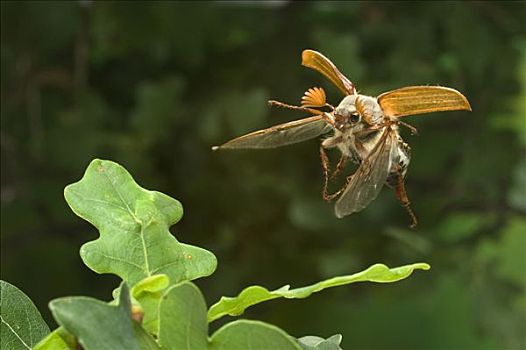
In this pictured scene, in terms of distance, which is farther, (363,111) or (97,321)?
(363,111)

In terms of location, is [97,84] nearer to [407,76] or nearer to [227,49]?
[227,49]

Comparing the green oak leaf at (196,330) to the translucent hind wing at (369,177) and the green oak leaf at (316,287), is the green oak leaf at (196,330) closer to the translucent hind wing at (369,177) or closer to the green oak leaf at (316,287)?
the green oak leaf at (316,287)

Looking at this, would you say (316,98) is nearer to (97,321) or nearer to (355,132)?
(355,132)

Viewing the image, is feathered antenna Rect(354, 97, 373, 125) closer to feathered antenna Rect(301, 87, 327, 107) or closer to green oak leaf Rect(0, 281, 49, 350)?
feathered antenna Rect(301, 87, 327, 107)

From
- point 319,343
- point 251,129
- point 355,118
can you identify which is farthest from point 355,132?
point 251,129

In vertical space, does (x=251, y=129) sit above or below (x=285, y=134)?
below

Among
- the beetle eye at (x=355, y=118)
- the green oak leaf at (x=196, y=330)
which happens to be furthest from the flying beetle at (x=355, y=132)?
the green oak leaf at (x=196, y=330)
